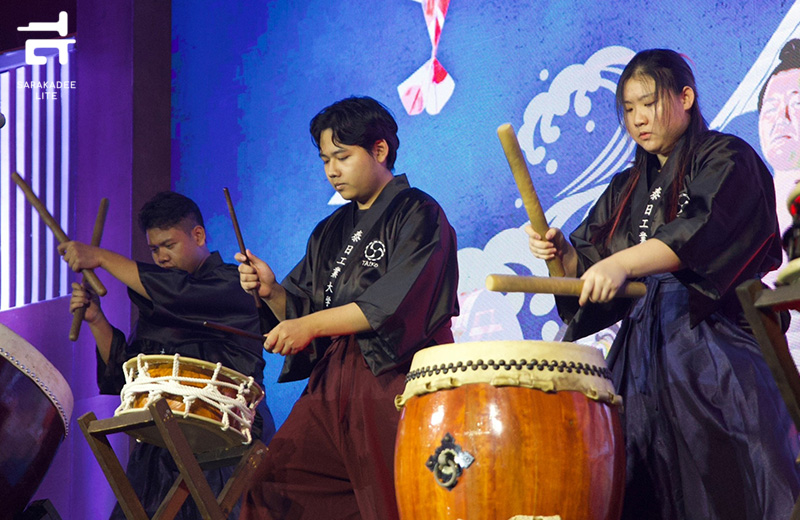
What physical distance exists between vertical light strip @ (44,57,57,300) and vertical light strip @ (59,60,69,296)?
0.04 meters

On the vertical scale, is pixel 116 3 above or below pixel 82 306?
above

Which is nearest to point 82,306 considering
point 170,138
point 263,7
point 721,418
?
point 170,138

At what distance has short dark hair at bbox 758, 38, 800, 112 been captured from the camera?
2.51m

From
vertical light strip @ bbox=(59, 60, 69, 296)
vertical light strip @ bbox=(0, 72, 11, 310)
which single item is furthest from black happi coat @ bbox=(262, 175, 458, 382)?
vertical light strip @ bbox=(0, 72, 11, 310)

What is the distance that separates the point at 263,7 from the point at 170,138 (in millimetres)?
742

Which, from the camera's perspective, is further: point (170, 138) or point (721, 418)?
point (170, 138)

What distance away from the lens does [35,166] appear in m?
4.37

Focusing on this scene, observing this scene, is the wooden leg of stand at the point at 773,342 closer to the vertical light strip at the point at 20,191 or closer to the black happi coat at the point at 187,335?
the black happi coat at the point at 187,335

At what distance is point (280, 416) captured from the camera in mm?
3701

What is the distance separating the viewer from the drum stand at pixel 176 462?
2.26 m

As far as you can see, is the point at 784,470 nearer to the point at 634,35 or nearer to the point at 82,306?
the point at 634,35

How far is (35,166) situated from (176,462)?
99.8 inches

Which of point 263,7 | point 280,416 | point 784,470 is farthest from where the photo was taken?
point 263,7

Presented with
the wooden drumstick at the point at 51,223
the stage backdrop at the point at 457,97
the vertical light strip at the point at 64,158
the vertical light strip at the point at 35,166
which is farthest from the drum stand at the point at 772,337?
the vertical light strip at the point at 35,166
